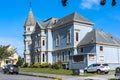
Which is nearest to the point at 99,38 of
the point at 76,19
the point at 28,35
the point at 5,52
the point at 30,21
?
the point at 76,19

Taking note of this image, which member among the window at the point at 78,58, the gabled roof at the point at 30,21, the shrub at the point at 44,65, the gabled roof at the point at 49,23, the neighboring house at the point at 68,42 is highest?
the gabled roof at the point at 30,21

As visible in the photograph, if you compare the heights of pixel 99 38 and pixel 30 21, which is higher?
pixel 30 21

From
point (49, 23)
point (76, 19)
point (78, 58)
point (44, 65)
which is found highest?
point (49, 23)

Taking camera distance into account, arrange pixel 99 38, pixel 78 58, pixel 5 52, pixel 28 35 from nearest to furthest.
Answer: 1. pixel 78 58
2. pixel 99 38
3. pixel 28 35
4. pixel 5 52

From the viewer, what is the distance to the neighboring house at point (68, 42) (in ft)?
166

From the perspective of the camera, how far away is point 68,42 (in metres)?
56.7

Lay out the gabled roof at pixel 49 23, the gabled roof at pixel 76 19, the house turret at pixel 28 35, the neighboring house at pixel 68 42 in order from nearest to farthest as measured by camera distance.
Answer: the neighboring house at pixel 68 42 → the gabled roof at pixel 76 19 → the gabled roof at pixel 49 23 → the house turret at pixel 28 35

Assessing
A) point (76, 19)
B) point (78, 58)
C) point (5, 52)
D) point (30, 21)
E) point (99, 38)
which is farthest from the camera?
point (5, 52)

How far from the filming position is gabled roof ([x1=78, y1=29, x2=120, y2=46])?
5109 centimetres

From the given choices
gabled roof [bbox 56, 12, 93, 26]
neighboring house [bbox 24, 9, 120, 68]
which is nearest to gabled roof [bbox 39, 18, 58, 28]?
neighboring house [bbox 24, 9, 120, 68]

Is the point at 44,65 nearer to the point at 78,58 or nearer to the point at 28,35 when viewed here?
the point at 78,58

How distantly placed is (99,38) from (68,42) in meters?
7.57

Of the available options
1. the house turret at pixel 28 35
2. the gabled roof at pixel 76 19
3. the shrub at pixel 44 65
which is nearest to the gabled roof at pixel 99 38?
the gabled roof at pixel 76 19

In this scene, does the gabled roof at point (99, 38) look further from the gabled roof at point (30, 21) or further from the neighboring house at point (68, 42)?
the gabled roof at point (30, 21)
